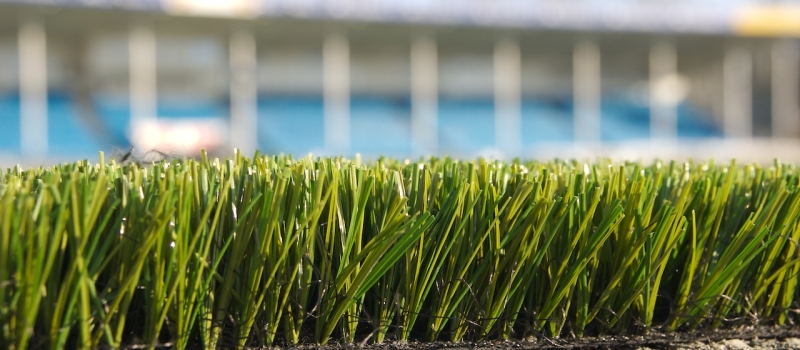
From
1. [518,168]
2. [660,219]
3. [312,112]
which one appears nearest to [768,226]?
[660,219]

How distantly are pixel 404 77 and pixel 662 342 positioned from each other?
58.5 ft

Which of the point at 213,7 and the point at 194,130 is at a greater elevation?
the point at 213,7

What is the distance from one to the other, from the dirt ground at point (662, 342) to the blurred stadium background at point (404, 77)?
12.6 m

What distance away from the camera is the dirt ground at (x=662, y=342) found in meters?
1.90

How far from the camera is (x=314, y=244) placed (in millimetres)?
1843

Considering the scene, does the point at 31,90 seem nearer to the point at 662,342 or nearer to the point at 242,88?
the point at 242,88

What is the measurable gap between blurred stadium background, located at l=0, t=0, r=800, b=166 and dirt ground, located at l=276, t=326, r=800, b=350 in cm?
1260

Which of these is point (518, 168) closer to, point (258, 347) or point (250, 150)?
point (258, 347)

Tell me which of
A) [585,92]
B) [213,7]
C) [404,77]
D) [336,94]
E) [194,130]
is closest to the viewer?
[213,7]

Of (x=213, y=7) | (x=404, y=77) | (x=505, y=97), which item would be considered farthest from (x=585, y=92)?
(x=213, y=7)

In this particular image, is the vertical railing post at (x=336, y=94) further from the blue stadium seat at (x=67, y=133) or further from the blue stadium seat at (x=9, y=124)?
the blue stadium seat at (x=9, y=124)

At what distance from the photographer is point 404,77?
19.6 metres

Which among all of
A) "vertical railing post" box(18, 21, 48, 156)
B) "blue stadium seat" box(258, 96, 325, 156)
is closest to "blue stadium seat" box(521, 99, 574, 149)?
"blue stadium seat" box(258, 96, 325, 156)

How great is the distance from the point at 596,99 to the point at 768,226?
1879 cm
